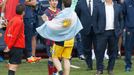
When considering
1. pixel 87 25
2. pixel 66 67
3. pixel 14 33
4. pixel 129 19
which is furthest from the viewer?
pixel 87 25

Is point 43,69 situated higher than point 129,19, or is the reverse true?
point 129,19

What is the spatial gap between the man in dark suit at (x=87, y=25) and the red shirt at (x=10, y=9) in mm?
1758

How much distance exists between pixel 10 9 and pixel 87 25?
2.19 metres

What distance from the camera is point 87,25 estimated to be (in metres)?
14.7

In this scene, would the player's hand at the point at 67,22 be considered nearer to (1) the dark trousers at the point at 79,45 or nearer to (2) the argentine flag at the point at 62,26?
(2) the argentine flag at the point at 62,26

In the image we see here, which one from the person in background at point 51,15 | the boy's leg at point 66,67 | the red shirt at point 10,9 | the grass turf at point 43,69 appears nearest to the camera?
the boy's leg at point 66,67

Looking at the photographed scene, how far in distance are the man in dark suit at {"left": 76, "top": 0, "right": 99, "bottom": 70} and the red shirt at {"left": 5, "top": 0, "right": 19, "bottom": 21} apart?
1758mm

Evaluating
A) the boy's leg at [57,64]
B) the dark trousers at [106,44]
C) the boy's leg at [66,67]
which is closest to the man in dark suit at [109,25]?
the dark trousers at [106,44]

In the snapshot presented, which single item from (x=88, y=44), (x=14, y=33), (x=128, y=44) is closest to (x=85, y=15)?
(x=88, y=44)

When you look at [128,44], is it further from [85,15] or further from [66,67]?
[66,67]

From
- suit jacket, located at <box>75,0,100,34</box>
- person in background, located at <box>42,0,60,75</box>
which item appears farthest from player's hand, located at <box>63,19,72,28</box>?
suit jacket, located at <box>75,0,100,34</box>

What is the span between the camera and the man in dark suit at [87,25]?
48.2ft

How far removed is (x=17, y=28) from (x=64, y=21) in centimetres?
104

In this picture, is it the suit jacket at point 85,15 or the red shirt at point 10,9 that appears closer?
the suit jacket at point 85,15
